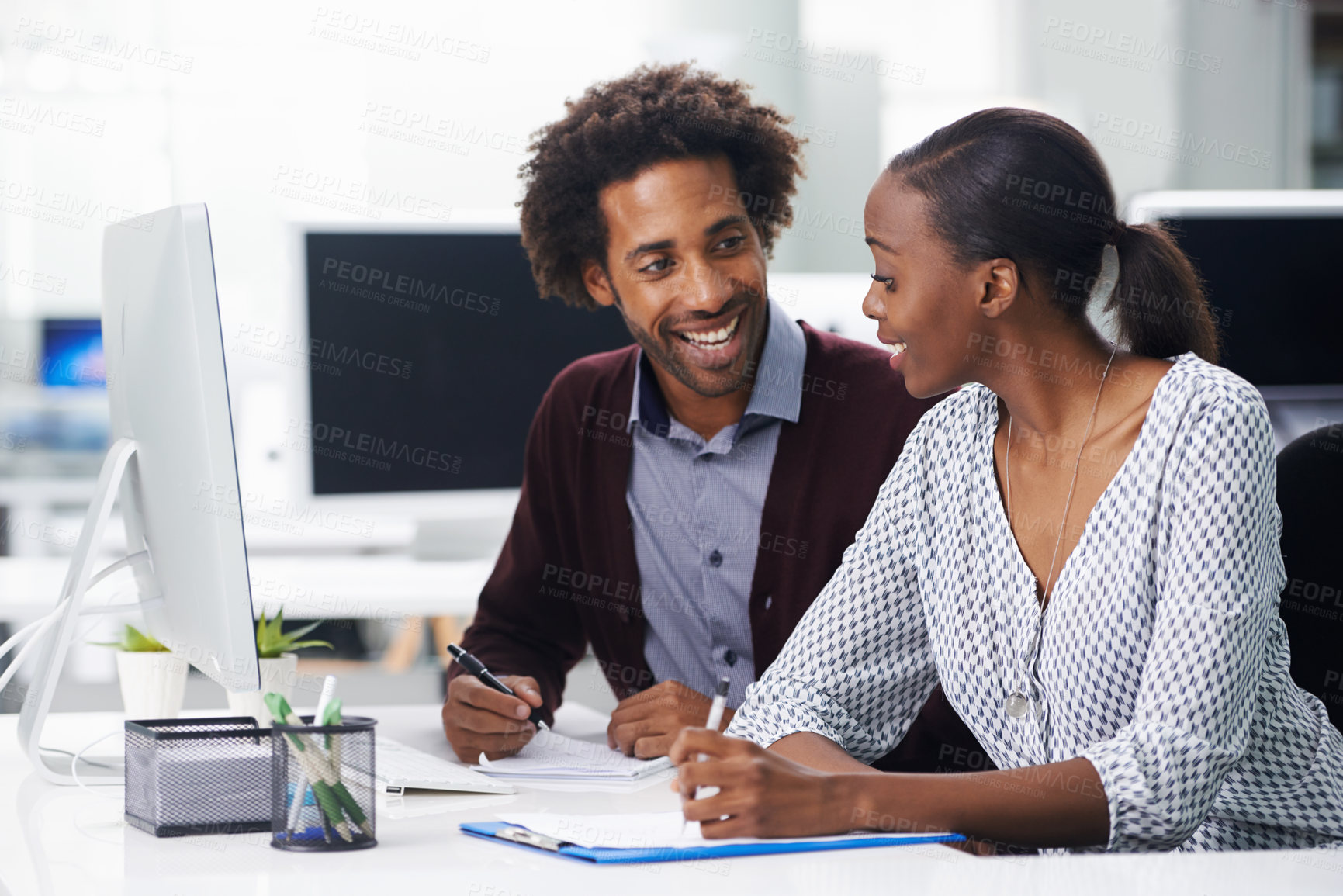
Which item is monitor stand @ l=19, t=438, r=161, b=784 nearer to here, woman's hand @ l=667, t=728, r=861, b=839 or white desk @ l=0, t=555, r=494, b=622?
woman's hand @ l=667, t=728, r=861, b=839

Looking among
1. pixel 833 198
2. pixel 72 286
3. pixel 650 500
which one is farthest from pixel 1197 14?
pixel 72 286

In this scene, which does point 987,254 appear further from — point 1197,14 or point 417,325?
point 1197,14

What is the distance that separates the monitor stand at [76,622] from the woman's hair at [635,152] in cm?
78

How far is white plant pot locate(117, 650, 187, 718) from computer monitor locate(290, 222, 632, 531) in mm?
970

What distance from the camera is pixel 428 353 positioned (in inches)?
95.0

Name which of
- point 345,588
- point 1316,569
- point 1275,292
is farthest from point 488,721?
point 1275,292

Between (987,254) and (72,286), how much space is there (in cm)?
388

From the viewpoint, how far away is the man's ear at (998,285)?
47.3 inches

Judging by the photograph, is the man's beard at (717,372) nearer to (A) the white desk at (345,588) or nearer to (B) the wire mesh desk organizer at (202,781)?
(A) the white desk at (345,588)

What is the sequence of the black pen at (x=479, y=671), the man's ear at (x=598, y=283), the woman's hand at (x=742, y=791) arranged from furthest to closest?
the man's ear at (x=598, y=283) < the black pen at (x=479, y=671) < the woman's hand at (x=742, y=791)

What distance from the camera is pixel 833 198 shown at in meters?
4.43

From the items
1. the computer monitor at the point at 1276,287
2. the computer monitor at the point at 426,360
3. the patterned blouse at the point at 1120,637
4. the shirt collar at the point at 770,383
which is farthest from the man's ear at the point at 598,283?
the computer monitor at the point at 1276,287

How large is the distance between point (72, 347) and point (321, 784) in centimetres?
334

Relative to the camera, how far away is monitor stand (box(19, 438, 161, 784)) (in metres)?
1.15
